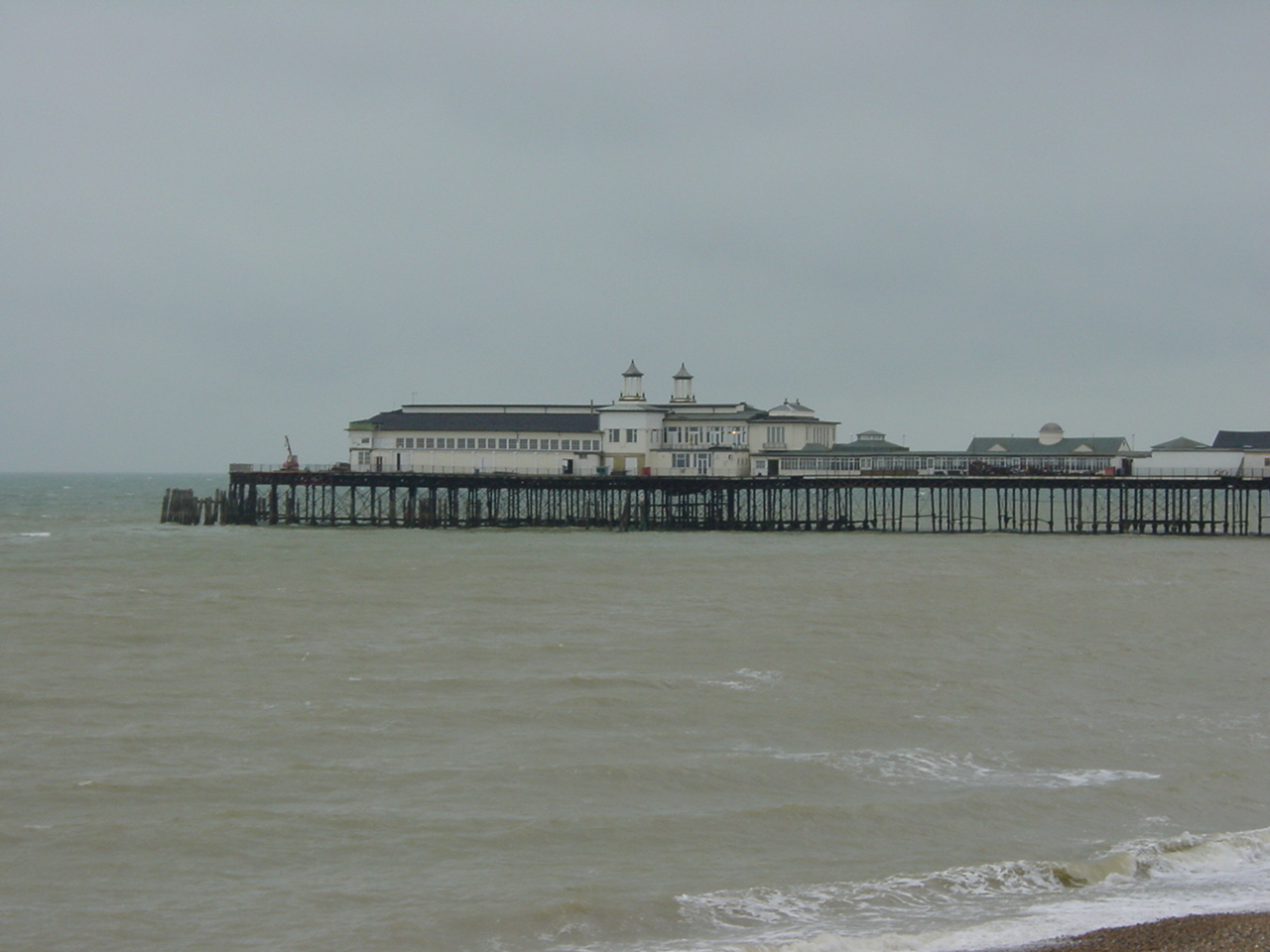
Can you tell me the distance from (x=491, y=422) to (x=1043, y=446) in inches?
1068

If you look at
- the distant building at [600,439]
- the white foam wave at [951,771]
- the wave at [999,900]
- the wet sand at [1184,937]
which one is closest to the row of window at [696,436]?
the distant building at [600,439]

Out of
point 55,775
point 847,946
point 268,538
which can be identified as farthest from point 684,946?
point 268,538

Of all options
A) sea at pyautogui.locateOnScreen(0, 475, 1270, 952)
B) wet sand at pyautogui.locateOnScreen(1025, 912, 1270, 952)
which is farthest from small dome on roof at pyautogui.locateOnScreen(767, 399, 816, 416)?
wet sand at pyautogui.locateOnScreen(1025, 912, 1270, 952)

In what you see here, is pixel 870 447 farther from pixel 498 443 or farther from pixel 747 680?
pixel 747 680

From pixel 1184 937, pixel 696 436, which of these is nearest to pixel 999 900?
pixel 1184 937

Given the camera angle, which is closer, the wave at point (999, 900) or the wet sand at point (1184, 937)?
the wet sand at point (1184, 937)

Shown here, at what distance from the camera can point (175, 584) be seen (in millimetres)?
45562

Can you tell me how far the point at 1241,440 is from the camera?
7088 centimetres

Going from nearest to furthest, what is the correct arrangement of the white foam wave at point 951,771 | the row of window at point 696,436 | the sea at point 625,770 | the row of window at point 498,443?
the sea at point 625,770 < the white foam wave at point 951,771 < the row of window at point 696,436 < the row of window at point 498,443

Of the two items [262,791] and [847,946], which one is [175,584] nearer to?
[262,791]

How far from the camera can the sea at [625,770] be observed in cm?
1614

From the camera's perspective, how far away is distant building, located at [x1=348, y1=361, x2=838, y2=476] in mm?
72500

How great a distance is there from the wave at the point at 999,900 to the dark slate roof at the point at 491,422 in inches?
2251

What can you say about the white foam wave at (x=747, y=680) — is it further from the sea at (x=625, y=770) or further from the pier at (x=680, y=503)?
the pier at (x=680, y=503)
